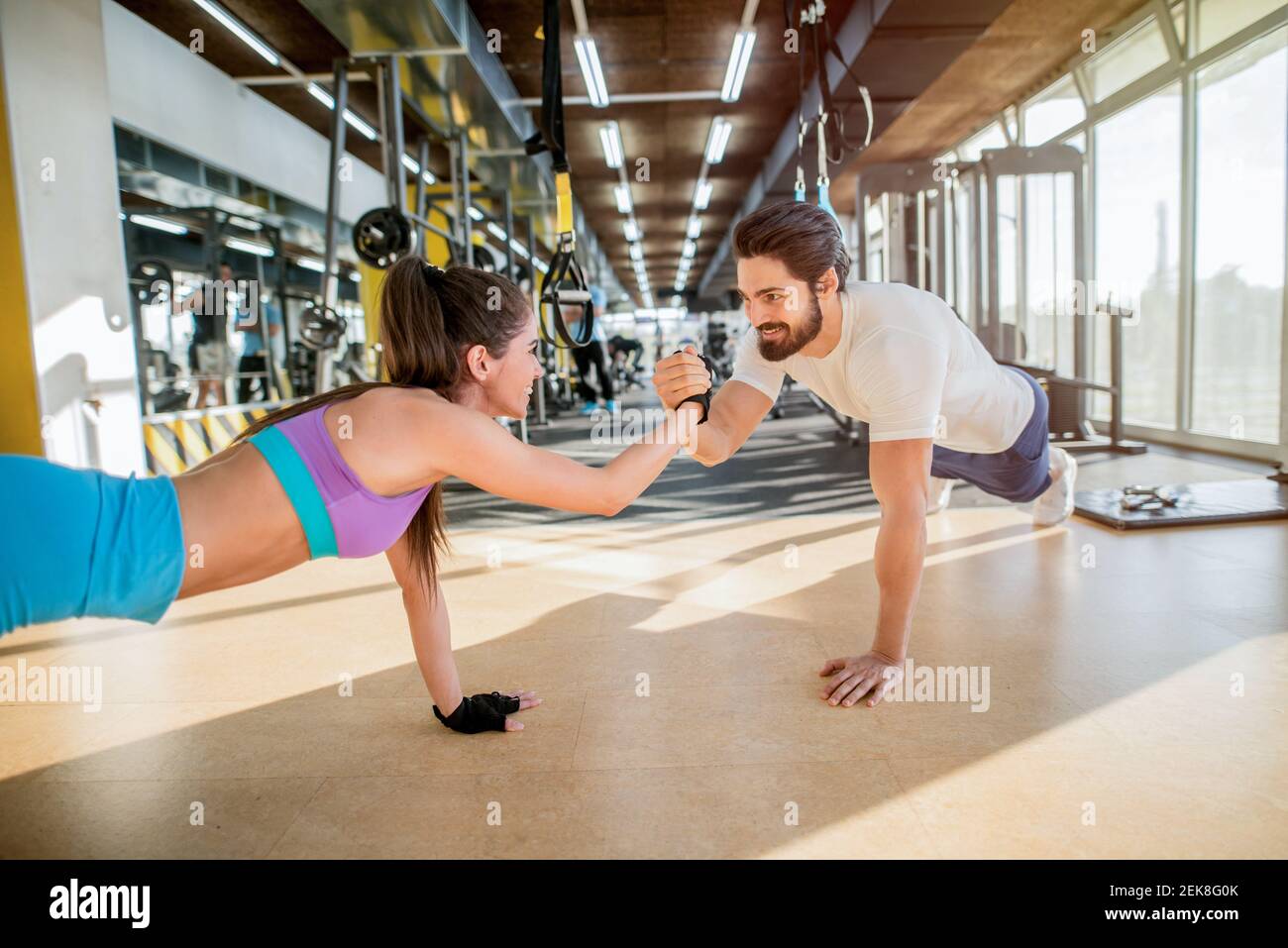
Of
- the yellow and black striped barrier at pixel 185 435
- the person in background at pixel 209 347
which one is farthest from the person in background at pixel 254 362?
the yellow and black striped barrier at pixel 185 435

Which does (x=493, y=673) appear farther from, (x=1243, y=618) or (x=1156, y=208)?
(x=1156, y=208)

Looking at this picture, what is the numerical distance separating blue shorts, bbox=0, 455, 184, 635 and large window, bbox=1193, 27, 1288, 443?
6.02m

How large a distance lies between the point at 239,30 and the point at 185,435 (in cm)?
280

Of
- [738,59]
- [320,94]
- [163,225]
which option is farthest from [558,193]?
[163,225]

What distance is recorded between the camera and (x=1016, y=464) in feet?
9.44

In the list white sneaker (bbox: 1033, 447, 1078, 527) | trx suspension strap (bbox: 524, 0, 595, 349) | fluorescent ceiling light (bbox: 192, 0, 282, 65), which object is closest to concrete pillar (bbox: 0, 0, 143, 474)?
fluorescent ceiling light (bbox: 192, 0, 282, 65)

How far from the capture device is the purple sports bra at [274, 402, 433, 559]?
1310 millimetres

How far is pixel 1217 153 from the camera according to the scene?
5.85 meters

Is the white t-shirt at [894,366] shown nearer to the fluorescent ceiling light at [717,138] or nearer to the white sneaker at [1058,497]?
the white sneaker at [1058,497]

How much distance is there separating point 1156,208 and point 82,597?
7537 millimetres

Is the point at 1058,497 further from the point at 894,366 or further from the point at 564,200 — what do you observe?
the point at 564,200

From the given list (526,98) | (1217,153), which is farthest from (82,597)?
(526,98)

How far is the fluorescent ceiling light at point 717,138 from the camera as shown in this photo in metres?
8.71
